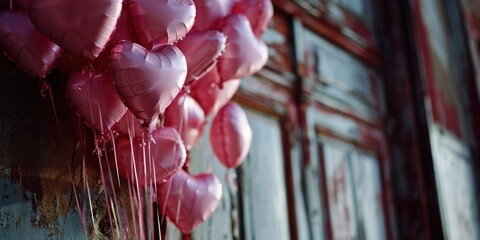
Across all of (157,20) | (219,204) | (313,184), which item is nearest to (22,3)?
(157,20)

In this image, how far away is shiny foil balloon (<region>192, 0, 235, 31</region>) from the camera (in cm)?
105

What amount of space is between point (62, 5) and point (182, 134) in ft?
1.15

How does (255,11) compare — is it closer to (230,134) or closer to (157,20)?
(230,134)

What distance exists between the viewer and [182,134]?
111 cm

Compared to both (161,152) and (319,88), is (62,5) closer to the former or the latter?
(161,152)

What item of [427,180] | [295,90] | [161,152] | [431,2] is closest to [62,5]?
[161,152]

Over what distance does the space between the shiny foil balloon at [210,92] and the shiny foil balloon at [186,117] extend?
29 millimetres

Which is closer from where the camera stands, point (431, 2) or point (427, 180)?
point (427, 180)

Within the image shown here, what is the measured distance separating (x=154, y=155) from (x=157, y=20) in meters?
0.22

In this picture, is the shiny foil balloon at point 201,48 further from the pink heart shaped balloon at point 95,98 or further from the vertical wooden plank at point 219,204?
the vertical wooden plank at point 219,204

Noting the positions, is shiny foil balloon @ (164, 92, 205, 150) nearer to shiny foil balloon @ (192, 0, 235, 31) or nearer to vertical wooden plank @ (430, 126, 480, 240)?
shiny foil balloon @ (192, 0, 235, 31)

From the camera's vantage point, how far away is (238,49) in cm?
111

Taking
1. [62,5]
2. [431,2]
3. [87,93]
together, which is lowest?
[87,93]

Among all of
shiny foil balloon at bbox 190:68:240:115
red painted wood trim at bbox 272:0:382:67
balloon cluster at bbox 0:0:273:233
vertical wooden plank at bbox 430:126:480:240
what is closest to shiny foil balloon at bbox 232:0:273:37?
balloon cluster at bbox 0:0:273:233
